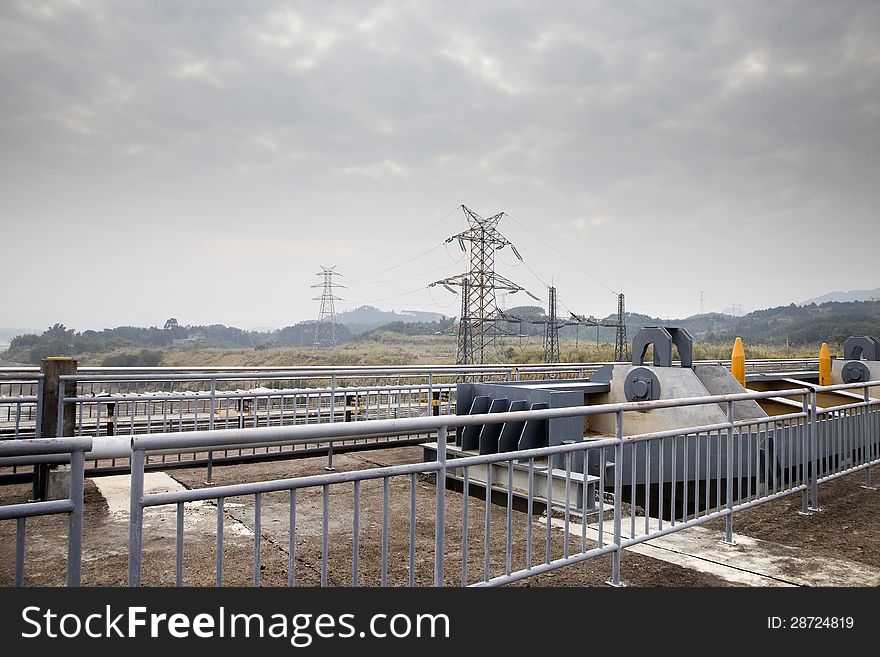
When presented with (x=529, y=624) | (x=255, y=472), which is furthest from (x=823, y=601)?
(x=255, y=472)

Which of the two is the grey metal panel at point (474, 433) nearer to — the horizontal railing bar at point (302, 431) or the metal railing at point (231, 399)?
the metal railing at point (231, 399)

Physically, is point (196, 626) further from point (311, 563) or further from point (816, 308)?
point (816, 308)

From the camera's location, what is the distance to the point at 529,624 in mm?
3352

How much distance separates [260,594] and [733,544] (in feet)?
15.5

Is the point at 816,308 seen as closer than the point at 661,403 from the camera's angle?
No

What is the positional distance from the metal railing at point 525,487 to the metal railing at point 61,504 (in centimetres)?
20

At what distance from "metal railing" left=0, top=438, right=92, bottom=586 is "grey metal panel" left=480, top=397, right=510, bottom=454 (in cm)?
548

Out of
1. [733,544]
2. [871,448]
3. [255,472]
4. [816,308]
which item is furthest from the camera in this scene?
[816,308]

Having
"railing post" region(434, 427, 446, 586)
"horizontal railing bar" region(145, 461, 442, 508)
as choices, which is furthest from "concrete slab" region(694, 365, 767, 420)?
"horizontal railing bar" region(145, 461, 442, 508)

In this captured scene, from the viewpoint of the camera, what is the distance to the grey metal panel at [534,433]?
7832mm

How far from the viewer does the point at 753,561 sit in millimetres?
5473

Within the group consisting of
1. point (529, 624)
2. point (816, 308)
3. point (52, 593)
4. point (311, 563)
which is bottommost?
point (311, 563)

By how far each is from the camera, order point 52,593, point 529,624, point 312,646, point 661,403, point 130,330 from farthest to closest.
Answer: point 130,330
point 661,403
point 529,624
point 312,646
point 52,593

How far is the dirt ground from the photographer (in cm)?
504
